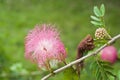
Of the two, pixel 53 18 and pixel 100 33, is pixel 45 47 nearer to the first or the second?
pixel 100 33

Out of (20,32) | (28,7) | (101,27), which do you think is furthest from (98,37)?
(28,7)

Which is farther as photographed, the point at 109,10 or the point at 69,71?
the point at 109,10

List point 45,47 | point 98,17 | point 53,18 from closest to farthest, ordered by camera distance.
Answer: point 45,47, point 98,17, point 53,18

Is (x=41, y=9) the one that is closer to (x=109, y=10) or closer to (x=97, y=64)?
(x=109, y=10)

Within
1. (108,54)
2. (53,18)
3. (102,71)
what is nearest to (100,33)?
(102,71)

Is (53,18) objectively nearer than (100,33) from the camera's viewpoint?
No

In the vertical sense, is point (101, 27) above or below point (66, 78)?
above

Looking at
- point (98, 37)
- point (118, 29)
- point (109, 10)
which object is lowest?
point (98, 37)

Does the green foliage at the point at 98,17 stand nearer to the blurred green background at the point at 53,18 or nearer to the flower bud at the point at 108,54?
the flower bud at the point at 108,54

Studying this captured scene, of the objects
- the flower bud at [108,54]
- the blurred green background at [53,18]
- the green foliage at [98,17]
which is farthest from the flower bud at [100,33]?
the blurred green background at [53,18]
